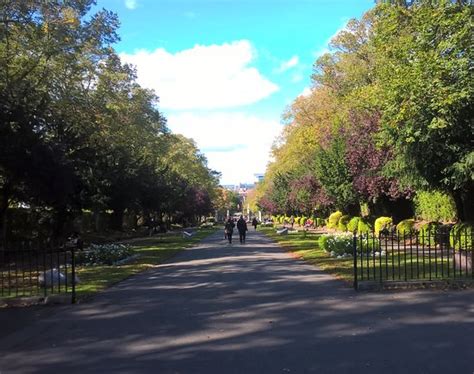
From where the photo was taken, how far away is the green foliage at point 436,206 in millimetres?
27984

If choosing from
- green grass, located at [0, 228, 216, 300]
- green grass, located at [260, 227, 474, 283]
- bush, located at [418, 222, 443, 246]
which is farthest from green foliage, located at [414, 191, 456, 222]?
green grass, located at [0, 228, 216, 300]

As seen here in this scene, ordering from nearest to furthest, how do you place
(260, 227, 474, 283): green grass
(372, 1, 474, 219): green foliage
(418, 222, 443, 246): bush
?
(260, 227, 474, 283): green grass, (418, 222, 443, 246): bush, (372, 1, 474, 219): green foliage

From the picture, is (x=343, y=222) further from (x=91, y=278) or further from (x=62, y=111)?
(x=91, y=278)

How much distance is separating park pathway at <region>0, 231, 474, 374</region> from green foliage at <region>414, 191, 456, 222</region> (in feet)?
56.1

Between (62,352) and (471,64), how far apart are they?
1319 centimetres

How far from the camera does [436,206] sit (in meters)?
29.1

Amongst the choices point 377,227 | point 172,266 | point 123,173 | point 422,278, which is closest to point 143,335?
point 422,278

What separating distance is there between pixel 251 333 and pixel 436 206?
2316 cm

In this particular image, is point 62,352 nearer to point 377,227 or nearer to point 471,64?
point 471,64

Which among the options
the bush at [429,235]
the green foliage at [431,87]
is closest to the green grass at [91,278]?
the bush at [429,235]

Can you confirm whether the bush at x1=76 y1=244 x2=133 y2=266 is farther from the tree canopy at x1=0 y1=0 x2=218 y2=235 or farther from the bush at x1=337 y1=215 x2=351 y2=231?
the bush at x1=337 y1=215 x2=351 y2=231

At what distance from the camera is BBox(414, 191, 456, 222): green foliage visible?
28.0 m

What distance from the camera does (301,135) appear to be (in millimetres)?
57406

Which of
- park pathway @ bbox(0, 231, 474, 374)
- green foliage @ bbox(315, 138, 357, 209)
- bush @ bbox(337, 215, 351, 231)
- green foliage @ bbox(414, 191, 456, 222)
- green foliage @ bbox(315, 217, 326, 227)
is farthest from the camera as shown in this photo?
green foliage @ bbox(315, 217, 326, 227)
